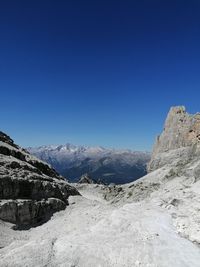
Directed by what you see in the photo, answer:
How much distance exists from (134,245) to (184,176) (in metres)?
44.3

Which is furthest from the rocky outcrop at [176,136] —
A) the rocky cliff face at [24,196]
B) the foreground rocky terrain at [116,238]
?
the foreground rocky terrain at [116,238]

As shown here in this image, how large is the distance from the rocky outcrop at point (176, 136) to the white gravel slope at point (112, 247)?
86.7 metres

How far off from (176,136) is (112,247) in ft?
388

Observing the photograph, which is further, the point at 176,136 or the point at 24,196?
the point at 176,136

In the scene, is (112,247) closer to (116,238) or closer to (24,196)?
(116,238)

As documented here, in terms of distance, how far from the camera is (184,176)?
236 feet

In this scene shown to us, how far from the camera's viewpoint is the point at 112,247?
28.6 metres

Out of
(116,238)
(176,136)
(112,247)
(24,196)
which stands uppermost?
(176,136)

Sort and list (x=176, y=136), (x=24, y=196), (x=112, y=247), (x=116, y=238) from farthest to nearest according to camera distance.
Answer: (x=176, y=136), (x=24, y=196), (x=116, y=238), (x=112, y=247)

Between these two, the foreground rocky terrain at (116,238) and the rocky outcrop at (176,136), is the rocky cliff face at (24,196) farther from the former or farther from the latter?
the rocky outcrop at (176,136)

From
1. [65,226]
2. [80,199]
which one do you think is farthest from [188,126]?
[65,226]

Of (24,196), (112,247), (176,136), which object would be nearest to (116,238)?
(112,247)

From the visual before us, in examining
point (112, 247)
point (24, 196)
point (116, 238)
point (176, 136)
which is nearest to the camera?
point (112, 247)

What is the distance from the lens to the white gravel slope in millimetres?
25531
